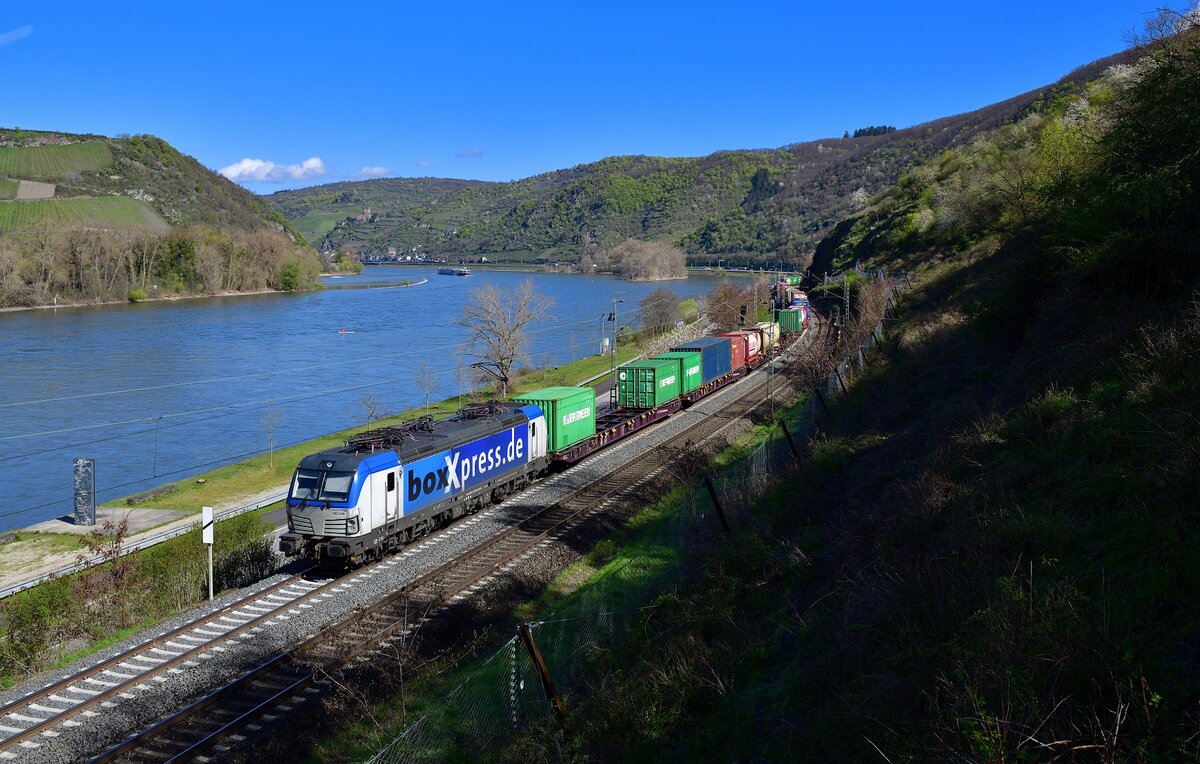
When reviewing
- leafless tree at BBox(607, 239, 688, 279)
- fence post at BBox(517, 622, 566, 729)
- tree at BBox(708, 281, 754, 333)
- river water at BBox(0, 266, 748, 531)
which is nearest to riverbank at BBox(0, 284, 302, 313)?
river water at BBox(0, 266, 748, 531)

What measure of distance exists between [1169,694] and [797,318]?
204 feet

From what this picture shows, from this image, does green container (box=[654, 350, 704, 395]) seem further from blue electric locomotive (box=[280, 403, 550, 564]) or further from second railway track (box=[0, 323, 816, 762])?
second railway track (box=[0, 323, 816, 762])

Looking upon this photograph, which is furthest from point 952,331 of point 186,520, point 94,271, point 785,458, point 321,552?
point 94,271

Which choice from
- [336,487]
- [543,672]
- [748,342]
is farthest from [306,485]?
[748,342]

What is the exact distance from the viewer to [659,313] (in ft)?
253

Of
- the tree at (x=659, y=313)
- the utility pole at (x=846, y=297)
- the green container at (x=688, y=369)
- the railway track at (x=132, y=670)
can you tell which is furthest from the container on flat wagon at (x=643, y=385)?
the tree at (x=659, y=313)

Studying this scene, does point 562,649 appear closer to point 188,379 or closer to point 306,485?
point 306,485

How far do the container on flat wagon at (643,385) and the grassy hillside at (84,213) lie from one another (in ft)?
451

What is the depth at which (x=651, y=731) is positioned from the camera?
30.5ft

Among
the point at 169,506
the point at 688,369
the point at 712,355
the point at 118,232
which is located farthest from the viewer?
the point at 118,232

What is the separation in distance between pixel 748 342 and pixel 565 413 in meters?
24.4

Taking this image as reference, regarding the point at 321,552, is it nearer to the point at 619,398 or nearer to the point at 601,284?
the point at 619,398

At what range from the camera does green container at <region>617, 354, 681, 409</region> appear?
36.9 m

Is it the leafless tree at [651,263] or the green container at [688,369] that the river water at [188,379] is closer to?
the green container at [688,369]
